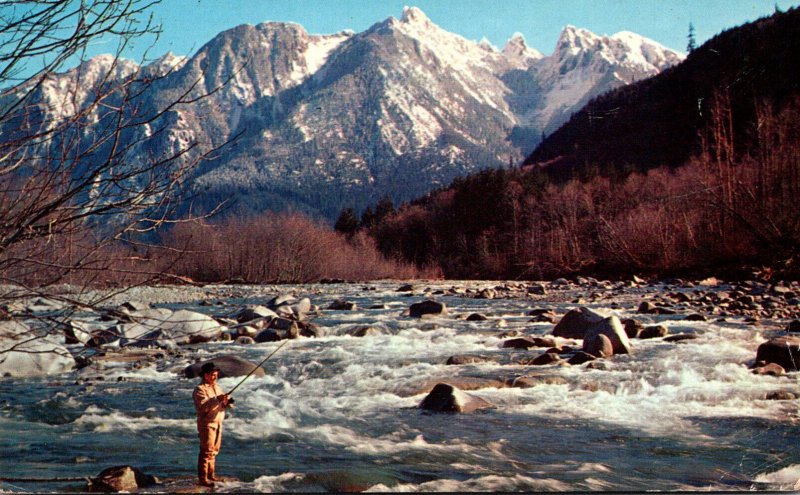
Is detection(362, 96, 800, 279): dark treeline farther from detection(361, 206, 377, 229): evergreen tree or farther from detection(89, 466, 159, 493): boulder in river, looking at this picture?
detection(89, 466, 159, 493): boulder in river

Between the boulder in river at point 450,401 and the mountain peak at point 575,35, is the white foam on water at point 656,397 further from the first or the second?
the mountain peak at point 575,35

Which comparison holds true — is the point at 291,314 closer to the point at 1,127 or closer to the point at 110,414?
the point at 110,414

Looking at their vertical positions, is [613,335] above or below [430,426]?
above

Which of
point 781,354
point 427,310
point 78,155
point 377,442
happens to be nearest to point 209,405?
point 78,155

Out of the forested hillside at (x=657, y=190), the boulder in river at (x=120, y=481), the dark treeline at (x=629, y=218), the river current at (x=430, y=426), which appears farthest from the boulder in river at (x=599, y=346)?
the boulder in river at (x=120, y=481)

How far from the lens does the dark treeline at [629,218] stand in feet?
39.7

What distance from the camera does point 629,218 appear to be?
25.1 meters

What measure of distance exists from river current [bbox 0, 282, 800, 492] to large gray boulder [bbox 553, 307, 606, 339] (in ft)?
4.57

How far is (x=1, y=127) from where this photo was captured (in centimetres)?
262

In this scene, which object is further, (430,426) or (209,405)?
(430,426)

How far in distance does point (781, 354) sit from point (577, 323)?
3.48 metres

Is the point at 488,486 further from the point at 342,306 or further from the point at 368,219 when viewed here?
the point at 368,219

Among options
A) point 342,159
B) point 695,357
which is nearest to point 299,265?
point 695,357

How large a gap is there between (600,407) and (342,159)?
174 meters
